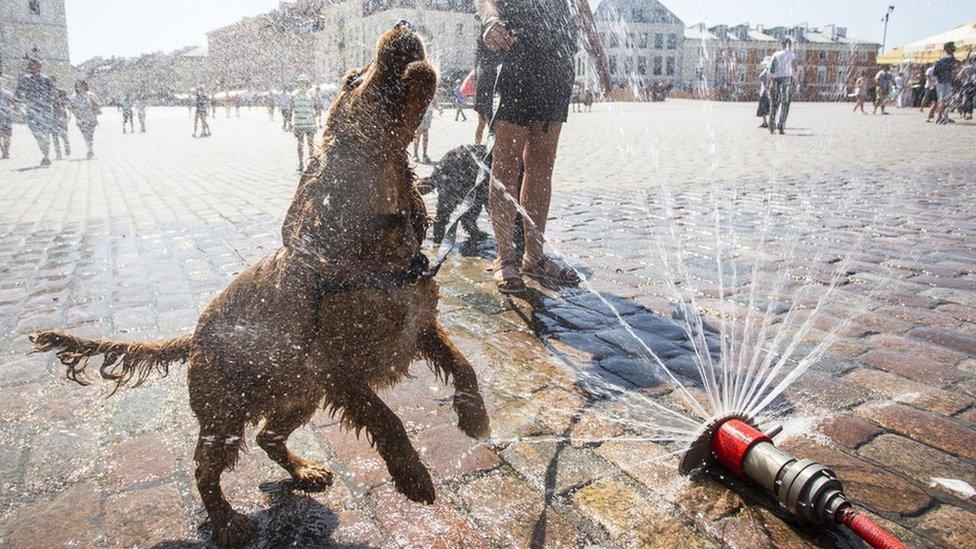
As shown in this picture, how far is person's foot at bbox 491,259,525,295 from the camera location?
13.7 feet

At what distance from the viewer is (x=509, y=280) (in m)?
4.18

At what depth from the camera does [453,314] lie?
3.82 meters

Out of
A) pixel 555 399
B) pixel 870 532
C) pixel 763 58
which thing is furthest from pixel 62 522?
pixel 763 58

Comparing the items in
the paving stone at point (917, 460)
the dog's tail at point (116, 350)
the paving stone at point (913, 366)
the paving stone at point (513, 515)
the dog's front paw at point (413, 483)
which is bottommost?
the paving stone at point (513, 515)

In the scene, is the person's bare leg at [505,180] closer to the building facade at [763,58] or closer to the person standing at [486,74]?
the person standing at [486,74]

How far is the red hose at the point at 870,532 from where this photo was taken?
53.6 inches

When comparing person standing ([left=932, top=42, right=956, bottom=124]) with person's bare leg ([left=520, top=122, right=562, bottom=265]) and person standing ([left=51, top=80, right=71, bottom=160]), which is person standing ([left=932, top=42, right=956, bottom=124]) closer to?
person's bare leg ([left=520, top=122, right=562, bottom=265])

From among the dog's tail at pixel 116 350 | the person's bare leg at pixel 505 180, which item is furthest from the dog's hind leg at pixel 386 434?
the person's bare leg at pixel 505 180

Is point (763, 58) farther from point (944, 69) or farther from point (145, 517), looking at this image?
point (145, 517)

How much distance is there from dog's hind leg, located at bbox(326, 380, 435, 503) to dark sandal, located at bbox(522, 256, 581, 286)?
107 inches

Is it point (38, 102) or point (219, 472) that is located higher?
point (38, 102)

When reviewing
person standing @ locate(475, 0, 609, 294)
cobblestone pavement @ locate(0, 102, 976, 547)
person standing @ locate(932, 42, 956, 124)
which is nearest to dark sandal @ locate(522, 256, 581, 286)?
person standing @ locate(475, 0, 609, 294)

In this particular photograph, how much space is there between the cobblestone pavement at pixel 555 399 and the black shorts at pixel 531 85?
1.20 m

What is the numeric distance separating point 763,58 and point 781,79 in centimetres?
1747
